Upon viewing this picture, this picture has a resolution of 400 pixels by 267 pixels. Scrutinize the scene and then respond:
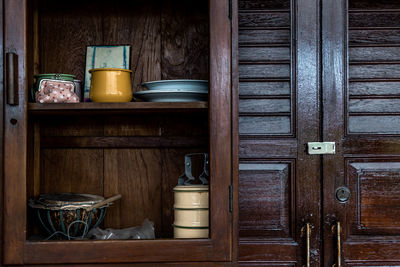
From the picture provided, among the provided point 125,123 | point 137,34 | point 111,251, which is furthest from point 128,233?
point 137,34

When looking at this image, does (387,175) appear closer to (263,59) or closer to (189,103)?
(263,59)

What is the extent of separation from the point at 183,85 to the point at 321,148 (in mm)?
581

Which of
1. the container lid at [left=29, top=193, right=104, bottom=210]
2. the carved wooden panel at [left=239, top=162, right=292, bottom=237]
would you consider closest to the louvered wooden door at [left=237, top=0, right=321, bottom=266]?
the carved wooden panel at [left=239, top=162, right=292, bottom=237]

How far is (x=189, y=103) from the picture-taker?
4.23 feet

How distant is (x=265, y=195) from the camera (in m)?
1.58

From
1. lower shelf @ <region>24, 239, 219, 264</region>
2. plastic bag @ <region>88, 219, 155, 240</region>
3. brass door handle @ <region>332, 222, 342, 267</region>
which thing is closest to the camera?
lower shelf @ <region>24, 239, 219, 264</region>

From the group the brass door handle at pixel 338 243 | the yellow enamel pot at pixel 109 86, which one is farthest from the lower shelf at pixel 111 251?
the brass door handle at pixel 338 243

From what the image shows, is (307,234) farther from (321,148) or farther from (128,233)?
(128,233)

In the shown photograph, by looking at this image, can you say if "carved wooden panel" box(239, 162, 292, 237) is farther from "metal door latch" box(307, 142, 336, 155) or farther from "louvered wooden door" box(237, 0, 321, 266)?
→ "metal door latch" box(307, 142, 336, 155)

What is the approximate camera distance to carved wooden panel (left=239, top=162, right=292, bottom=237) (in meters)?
1.58

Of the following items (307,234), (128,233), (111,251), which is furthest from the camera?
(307,234)

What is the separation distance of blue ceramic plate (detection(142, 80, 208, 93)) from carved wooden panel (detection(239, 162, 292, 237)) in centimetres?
38

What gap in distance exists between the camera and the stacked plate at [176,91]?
4.37 ft

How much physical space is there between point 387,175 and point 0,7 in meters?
1.42
